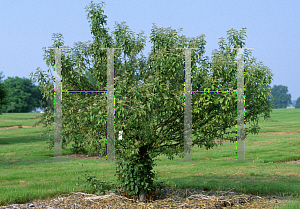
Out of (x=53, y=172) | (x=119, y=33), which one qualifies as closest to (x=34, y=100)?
(x=53, y=172)

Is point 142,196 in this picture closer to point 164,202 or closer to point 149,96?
point 164,202

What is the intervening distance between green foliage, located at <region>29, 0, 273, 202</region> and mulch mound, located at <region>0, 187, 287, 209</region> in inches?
18.6

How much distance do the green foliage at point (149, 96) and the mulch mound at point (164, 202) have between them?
0.47 metres

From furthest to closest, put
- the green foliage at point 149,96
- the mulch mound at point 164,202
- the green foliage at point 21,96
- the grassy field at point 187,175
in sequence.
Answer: the green foliage at point 21,96 < the grassy field at point 187,175 < the mulch mound at point 164,202 < the green foliage at point 149,96

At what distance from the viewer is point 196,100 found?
25.7 feet

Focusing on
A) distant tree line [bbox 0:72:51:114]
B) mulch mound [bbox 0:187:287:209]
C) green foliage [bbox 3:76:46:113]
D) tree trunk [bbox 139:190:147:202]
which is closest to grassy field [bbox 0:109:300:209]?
mulch mound [bbox 0:187:287:209]

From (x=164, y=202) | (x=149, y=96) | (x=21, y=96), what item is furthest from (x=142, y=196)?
(x=21, y=96)

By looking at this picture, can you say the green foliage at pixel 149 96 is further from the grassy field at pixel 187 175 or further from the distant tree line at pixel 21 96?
the distant tree line at pixel 21 96

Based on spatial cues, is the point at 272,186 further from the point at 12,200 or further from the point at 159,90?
the point at 12,200

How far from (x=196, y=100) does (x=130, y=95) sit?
5.98ft

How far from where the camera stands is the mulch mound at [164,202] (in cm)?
830

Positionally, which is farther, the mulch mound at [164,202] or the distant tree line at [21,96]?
the distant tree line at [21,96]

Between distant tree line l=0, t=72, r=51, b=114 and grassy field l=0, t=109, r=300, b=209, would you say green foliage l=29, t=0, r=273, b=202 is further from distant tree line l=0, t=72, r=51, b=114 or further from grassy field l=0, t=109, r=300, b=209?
distant tree line l=0, t=72, r=51, b=114

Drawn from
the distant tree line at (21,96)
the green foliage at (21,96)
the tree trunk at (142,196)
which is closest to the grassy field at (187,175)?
the tree trunk at (142,196)
